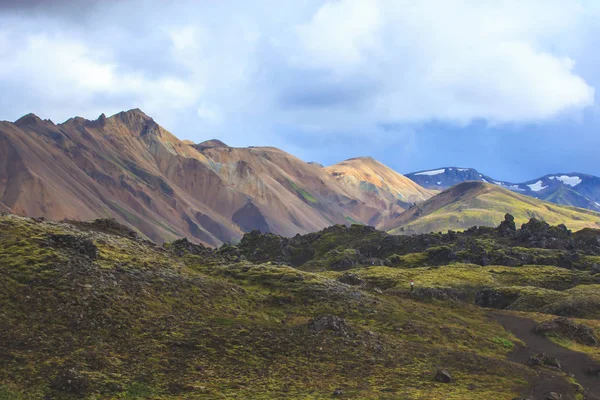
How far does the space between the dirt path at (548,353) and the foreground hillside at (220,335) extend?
589 millimetres

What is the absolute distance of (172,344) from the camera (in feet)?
156

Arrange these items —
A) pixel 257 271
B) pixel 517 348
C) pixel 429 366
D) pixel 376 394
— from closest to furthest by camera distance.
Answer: pixel 376 394 → pixel 429 366 → pixel 517 348 → pixel 257 271

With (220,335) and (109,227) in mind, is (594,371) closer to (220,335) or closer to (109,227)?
(220,335)

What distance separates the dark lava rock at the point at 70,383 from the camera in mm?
35312

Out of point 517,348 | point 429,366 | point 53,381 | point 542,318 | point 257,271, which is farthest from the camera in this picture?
point 257,271

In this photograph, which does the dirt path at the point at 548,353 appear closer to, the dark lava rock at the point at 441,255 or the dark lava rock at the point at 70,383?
the dark lava rock at the point at 70,383

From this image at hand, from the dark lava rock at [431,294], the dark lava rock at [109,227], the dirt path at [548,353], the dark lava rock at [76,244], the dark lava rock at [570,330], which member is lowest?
the dirt path at [548,353]

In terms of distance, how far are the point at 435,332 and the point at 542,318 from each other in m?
27.1

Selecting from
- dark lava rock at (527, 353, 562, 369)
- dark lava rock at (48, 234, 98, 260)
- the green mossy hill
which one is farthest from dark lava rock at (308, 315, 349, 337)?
the green mossy hill

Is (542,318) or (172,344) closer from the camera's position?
(172,344)

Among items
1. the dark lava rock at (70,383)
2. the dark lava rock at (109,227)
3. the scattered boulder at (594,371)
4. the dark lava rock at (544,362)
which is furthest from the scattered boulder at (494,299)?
the dark lava rock at (70,383)

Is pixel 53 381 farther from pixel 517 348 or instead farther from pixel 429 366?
pixel 517 348

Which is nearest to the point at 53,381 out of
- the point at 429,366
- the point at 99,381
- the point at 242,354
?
the point at 99,381

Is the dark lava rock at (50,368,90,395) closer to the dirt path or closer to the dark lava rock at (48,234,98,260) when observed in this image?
the dark lava rock at (48,234,98,260)
